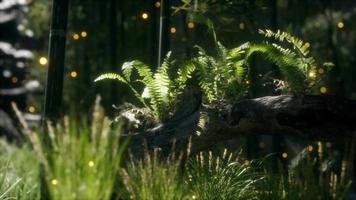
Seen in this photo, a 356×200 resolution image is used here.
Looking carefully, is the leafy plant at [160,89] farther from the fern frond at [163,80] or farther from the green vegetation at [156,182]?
the green vegetation at [156,182]

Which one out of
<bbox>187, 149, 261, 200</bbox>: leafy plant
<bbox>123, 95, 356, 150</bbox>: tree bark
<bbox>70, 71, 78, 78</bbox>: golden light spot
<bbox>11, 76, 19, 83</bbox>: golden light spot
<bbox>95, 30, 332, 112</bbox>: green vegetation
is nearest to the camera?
<bbox>123, 95, 356, 150</bbox>: tree bark

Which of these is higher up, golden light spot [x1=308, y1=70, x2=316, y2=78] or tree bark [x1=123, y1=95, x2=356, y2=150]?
golden light spot [x1=308, y1=70, x2=316, y2=78]

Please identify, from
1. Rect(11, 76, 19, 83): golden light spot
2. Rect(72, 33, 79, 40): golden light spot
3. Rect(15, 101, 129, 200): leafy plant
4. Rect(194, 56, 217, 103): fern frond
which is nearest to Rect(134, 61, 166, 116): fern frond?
Rect(194, 56, 217, 103): fern frond

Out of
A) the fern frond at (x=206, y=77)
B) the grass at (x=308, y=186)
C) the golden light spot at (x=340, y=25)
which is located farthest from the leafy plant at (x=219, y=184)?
the golden light spot at (x=340, y=25)

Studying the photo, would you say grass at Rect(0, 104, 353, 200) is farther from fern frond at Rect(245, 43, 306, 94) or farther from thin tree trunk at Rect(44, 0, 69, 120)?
thin tree trunk at Rect(44, 0, 69, 120)

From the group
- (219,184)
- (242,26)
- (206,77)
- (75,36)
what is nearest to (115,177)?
(219,184)

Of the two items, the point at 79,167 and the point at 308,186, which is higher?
the point at 79,167

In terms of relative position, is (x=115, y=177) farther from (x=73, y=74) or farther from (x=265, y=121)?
(x=73, y=74)

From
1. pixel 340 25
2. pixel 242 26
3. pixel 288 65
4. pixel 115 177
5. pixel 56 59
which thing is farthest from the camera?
pixel 340 25

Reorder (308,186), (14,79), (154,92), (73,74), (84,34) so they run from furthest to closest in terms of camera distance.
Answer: (14,79) → (84,34) → (73,74) → (154,92) → (308,186)

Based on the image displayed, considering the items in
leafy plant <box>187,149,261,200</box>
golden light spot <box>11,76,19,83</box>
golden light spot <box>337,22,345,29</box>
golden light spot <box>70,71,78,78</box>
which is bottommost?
leafy plant <box>187,149,261,200</box>

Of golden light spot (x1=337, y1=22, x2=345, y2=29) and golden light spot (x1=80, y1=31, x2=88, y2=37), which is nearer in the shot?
golden light spot (x1=80, y1=31, x2=88, y2=37)

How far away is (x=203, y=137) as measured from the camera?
550cm

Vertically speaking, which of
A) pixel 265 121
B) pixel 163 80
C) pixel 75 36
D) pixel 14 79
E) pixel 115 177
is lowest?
pixel 115 177
